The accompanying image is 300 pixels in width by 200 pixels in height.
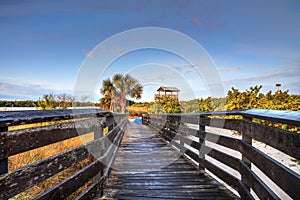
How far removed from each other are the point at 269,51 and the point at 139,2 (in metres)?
8.60

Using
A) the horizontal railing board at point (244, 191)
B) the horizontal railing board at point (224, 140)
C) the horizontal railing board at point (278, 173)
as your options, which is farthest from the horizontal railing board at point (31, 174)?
the horizontal railing board at point (224, 140)

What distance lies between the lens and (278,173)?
1.53m

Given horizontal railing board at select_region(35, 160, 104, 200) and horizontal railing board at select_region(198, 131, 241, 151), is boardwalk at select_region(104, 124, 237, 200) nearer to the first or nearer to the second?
horizontal railing board at select_region(35, 160, 104, 200)

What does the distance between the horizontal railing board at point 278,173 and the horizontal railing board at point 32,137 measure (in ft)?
5.00

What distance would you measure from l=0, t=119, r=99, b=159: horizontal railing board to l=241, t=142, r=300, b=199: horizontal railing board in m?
1.52

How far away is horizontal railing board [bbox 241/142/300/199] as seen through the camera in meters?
1.31

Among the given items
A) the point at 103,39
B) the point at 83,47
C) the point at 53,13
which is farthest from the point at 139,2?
the point at 83,47

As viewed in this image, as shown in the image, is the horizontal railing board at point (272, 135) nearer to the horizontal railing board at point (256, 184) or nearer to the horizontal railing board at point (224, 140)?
the horizontal railing board at point (224, 140)

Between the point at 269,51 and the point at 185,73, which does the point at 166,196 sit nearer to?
the point at 269,51

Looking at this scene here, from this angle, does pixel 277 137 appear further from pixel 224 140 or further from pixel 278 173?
pixel 224 140

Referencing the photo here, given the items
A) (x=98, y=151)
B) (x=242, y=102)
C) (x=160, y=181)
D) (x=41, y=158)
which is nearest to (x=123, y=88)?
(x=242, y=102)

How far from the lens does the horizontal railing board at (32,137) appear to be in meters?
1.10

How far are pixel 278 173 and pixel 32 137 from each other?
5.21 feet

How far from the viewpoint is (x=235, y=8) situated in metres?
9.90
